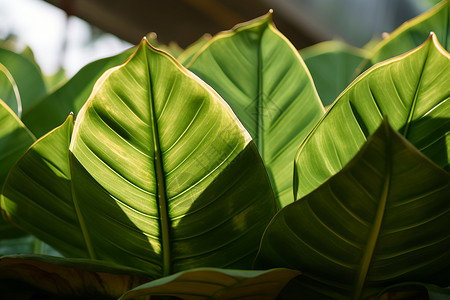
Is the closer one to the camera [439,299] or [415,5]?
[439,299]

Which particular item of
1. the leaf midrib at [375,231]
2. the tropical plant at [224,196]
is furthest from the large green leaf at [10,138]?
the leaf midrib at [375,231]

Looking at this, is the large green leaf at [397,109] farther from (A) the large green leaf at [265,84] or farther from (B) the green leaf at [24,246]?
(B) the green leaf at [24,246]

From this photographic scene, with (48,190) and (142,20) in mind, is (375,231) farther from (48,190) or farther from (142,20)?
(142,20)

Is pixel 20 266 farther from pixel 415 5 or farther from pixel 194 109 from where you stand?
pixel 415 5

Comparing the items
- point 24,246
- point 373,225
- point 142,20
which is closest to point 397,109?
point 373,225

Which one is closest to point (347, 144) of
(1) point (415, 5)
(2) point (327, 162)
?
(2) point (327, 162)

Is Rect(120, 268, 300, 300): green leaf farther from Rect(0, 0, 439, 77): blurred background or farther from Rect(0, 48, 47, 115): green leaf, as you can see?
Rect(0, 0, 439, 77): blurred background
